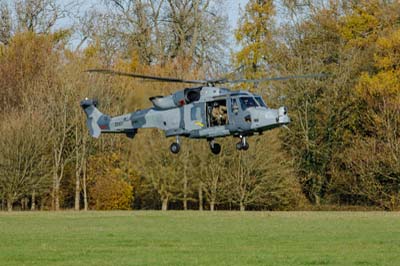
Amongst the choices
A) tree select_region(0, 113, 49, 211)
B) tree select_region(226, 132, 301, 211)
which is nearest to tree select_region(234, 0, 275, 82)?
tree select_region(226, 132, 301, 211)

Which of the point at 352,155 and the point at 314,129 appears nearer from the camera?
the point at 352,155

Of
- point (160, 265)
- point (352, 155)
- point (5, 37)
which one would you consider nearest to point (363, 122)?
point (352, 155)

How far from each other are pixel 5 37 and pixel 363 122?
2593 cm

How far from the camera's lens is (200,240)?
31.9m

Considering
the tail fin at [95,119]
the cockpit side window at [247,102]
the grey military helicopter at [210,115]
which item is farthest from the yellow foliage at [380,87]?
the cockpit side window at [247,102]

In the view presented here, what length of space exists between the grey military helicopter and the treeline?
16201 mm

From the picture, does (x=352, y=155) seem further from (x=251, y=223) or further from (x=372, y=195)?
(x=251, y=223)

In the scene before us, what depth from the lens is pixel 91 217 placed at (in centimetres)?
4694

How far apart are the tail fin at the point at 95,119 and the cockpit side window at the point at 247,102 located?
6.36 m

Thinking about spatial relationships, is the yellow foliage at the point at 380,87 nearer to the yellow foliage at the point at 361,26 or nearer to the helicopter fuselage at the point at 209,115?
the yellow foliage at the point at 361,26

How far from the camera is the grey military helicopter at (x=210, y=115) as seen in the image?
115ft

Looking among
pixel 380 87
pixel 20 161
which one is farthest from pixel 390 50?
pixel 20 161

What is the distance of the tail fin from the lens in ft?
132

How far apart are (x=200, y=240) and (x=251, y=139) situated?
2858cm
